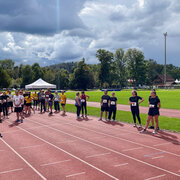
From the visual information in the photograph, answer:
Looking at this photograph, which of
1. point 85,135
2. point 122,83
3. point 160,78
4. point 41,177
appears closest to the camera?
point 41,177

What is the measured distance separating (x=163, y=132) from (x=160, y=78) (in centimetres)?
12168

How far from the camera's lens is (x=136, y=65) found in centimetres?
9806

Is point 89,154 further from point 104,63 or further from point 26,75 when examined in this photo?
point 26,75

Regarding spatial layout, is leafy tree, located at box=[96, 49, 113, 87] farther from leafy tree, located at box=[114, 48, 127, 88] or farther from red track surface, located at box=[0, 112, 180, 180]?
red track surface, located at box=[0, 112, 180, 180]

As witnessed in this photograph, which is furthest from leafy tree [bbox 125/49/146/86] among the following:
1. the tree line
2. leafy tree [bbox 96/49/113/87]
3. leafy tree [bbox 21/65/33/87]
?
leafy tree [bbox 21/65/33/87]

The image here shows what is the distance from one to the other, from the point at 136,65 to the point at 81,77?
23.1 m

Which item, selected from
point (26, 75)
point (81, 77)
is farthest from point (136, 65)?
point (26, 75)

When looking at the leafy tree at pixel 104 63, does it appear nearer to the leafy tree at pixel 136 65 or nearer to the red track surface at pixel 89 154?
the leafy tree at pixel 136 65

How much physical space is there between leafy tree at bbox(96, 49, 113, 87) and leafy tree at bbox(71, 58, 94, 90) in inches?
244

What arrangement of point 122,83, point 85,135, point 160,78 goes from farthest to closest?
point 160,78 < point 122,83 < point 85,135

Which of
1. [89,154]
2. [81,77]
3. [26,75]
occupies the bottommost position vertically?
[89,154]

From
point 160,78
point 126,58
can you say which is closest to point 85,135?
point 126,58

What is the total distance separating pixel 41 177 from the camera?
6.00m

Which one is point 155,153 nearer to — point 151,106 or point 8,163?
point 151,106
